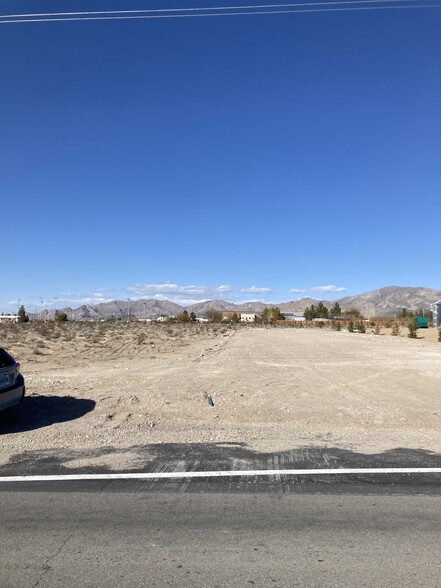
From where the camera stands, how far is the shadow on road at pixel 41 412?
9.98 metres

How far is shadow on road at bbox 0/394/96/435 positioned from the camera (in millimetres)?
9977

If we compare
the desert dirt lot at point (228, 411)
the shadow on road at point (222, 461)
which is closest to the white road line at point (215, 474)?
the shadow on road at point (222, 461)

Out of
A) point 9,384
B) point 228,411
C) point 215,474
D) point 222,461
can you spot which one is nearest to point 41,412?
point 9,384

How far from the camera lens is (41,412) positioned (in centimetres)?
1123

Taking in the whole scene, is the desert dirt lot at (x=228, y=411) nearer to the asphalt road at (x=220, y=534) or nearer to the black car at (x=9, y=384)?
the black car at (x=9, y=384)

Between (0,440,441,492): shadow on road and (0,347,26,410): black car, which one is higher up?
(0,347,26,410): black car

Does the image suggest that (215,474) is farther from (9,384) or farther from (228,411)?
(9,384)

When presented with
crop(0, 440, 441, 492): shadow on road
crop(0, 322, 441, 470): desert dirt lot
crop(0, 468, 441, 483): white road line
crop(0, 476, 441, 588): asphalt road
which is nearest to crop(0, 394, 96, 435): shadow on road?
crop(0, 322, 441, 470): desert dirt lot

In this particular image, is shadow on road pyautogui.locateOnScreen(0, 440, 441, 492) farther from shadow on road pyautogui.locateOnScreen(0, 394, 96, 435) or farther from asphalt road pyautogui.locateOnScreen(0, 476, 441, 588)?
shadow on road pyautogui.locateOnScreen(0, 394, 96, 435)

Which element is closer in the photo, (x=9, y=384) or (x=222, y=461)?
(x=222, y=461)

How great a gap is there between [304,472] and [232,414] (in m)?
4.33

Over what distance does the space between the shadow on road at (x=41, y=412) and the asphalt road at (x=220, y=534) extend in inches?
153

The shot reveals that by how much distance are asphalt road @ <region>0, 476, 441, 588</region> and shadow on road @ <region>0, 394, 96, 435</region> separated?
12.7ft

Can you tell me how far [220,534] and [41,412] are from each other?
7394 millimetres
